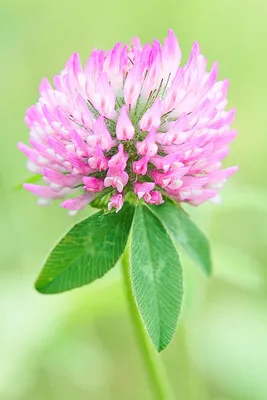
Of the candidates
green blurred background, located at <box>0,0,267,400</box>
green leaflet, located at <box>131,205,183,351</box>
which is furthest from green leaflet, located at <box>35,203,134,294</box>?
green blurred background, located at <box>0,0,267,400</box>

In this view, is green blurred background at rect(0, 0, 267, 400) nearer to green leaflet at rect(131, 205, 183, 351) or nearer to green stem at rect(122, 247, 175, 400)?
green stem at rect(122, 247, 175, 400)

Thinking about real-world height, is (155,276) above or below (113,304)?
above

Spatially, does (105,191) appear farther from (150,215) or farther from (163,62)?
(163,62)

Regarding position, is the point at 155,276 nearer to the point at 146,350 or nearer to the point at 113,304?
the point at 146,350

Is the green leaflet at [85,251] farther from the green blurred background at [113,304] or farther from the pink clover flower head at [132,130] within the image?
the green blurred background at [113,304]

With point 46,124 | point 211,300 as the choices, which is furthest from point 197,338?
point 46,124

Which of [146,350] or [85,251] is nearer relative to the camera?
[85,251]

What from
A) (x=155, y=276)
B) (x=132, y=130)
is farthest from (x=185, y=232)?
(x=132, y=130)

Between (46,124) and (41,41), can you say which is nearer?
(46,124)
